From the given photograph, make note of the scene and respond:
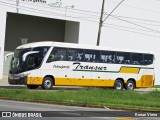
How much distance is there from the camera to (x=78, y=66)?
33.7 m

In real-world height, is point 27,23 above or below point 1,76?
above

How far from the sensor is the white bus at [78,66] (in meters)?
31.8

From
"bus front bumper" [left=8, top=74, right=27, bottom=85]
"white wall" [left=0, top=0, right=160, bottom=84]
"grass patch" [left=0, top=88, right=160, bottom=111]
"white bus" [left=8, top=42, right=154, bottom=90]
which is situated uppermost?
"white wall" [left=0, top=0, right=160, bottom=84]

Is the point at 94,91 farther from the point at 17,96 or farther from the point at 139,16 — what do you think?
the point at 139,16

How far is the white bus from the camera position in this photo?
3175cm

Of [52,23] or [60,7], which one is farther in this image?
[52,23]

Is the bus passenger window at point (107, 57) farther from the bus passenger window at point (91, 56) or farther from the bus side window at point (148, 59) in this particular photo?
the bus side window at point (148, 59)

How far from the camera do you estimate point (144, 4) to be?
55188mm

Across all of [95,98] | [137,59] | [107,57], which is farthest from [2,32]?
[95,98]

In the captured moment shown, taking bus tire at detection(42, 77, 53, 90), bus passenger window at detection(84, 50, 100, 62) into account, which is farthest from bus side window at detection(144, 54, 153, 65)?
bus tire at detection(42, 77, 53, 90)

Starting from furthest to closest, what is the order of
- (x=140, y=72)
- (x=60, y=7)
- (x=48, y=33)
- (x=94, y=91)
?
1. (x=48, y=33)
2. (x=60, y=7)
3. (x=140, y=72)
4. (x=94, y=91)

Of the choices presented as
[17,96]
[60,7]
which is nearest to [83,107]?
[17,96]

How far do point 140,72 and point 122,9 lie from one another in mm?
16374

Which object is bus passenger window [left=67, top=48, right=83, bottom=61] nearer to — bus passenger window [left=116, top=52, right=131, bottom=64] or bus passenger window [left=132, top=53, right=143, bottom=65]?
bus passenger window [left=116, top=52, right=131, bottom=64]
